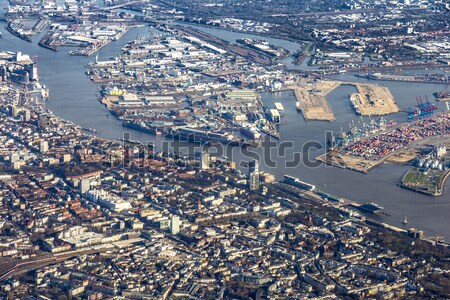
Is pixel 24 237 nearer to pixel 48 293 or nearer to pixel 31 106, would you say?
pixel 48 293

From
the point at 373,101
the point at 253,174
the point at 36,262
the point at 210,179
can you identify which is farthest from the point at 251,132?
the point at 36,262

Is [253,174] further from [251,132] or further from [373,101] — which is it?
[373,101]

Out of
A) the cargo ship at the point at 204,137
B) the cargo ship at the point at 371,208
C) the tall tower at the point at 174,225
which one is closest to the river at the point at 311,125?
the cargo ship at the point at 371,208

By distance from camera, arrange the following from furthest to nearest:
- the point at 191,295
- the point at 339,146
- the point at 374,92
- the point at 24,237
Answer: the point at 374,92
the point at 339,146
the point at 24,237
the point at 191,295

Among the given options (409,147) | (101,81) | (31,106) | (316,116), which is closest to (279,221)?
(409,147)

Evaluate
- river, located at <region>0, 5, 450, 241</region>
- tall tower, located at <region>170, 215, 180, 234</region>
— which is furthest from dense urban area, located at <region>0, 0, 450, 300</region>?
river, located at <region>0, 5, 450, 241</region>

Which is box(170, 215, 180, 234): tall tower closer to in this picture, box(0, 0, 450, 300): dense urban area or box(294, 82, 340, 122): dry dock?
box(0, 0, 450, 300): dense urban area

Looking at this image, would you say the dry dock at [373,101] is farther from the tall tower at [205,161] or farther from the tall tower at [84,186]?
the tall tower at [84,186]
